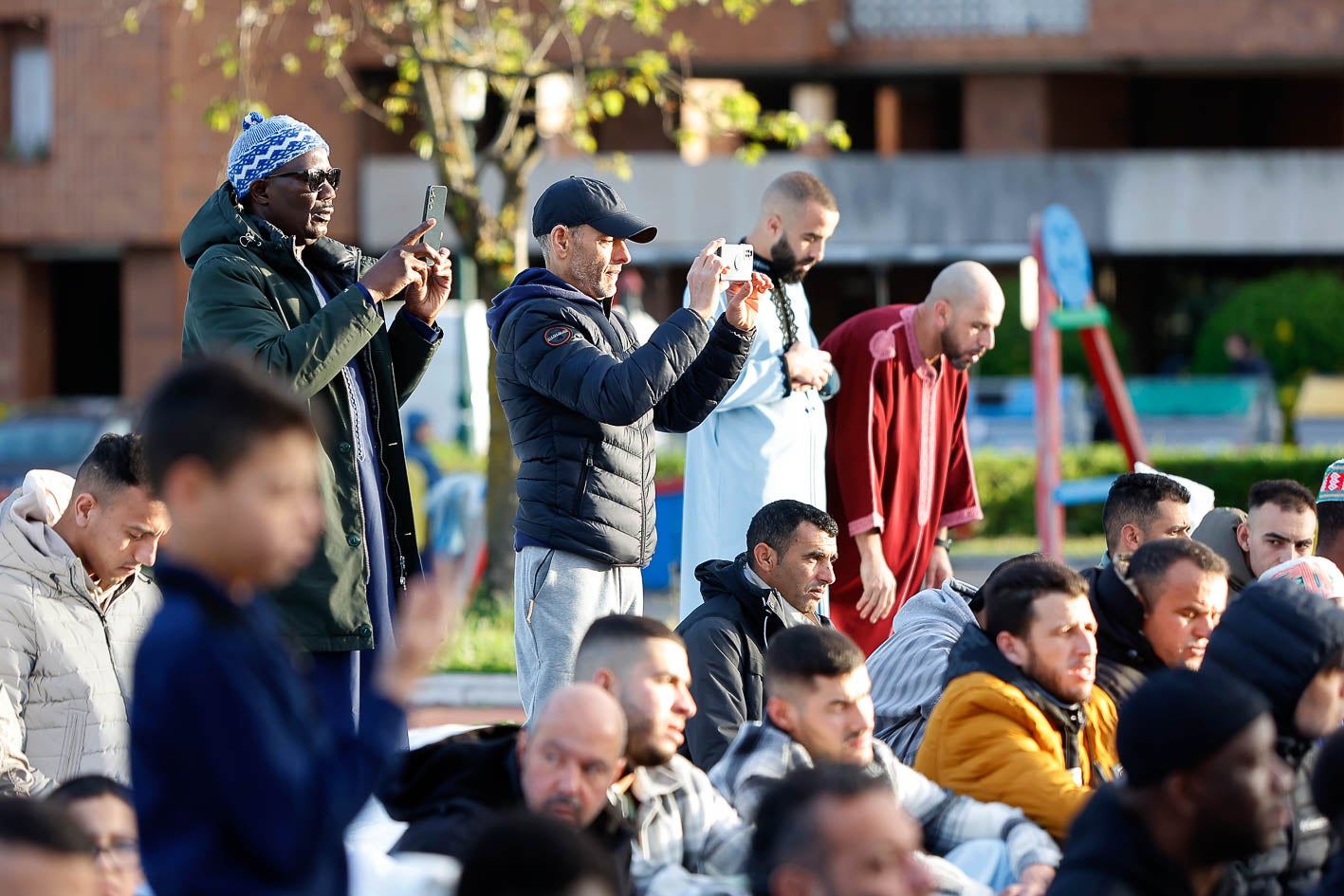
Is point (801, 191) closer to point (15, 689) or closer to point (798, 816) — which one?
point (15, 689)

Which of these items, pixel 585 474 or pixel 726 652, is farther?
pixel 726 652

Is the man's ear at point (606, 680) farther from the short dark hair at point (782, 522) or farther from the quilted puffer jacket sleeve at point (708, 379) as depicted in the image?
the short dark hair at point (782, 522)

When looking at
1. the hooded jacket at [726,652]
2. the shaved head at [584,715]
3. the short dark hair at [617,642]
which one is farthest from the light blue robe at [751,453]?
the shaved head at [584,715]

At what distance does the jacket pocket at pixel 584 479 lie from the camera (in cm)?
530

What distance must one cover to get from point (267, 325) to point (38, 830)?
170 cm

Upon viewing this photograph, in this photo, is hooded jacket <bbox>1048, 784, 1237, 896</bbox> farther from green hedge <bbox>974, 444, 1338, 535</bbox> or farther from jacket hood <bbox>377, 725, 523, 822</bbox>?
green hedge <bbox>974, 444, 1338, 535</bbox>

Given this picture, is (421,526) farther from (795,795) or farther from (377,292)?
(795,795)

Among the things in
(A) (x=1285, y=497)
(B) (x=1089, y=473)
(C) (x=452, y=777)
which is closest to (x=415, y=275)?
(C) (x=452, y=777)

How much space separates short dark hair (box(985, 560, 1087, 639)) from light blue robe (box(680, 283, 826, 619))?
1.55 metres

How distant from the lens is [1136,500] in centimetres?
628

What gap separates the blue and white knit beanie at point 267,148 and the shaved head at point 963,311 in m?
2.75

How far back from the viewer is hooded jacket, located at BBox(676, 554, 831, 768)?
5.38m

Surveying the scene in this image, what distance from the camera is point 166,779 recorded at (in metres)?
2.78

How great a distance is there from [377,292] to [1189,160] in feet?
95.8
